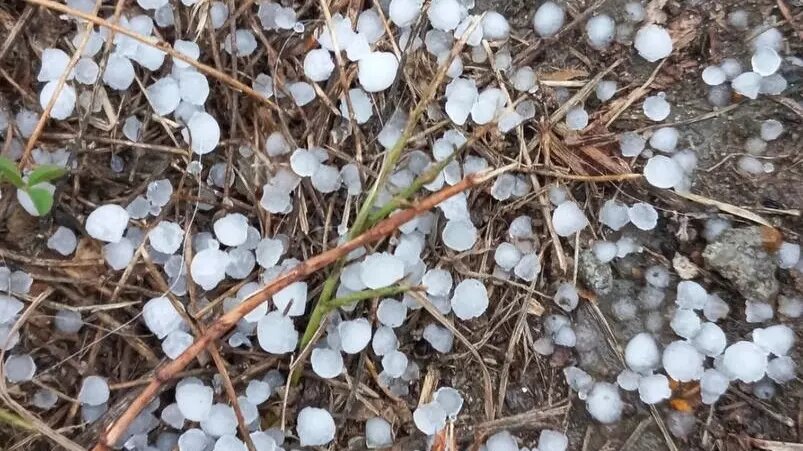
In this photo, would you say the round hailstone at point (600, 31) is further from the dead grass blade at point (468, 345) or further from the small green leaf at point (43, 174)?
the small green leaf at point (43, 174)

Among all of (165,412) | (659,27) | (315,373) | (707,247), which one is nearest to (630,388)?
(707,247)

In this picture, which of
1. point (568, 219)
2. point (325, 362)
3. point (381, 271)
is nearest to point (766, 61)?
point (568, 219)

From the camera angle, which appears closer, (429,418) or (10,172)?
(10,172)

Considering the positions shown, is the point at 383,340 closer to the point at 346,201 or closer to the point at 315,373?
Answer: the point at 315,373

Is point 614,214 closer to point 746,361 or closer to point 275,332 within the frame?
point 746,361

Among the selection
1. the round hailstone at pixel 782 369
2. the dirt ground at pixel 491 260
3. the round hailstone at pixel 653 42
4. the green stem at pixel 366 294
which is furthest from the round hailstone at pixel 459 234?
the round hailstone at pixel 782 369

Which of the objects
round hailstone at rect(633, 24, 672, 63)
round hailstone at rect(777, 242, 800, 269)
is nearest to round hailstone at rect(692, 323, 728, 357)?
round hailstone at rect(777, 242, 800, 269)

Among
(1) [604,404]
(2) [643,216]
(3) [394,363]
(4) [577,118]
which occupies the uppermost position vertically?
(4) [577,118]
